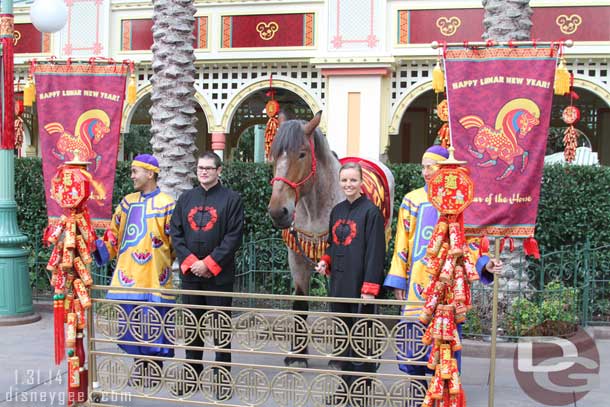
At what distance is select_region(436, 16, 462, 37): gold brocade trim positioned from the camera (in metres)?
13.3

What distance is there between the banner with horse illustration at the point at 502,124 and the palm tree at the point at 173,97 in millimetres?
4061

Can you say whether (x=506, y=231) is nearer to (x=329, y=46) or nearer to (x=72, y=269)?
(x=72, y=269)

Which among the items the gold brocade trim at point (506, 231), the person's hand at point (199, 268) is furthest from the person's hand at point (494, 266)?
the person's hand at point (199, 268)

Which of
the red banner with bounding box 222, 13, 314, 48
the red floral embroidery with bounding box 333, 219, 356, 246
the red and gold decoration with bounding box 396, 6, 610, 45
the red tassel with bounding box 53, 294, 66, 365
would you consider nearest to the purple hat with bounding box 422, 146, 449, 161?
the red floral embroidery with bounding box 333, 219, 356, 246

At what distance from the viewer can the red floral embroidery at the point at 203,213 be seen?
200 inches

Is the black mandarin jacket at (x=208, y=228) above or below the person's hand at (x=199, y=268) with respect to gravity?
above

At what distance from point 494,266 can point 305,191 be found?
179 cm

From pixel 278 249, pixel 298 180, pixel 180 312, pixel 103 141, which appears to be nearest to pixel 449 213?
A: pixel 298 180

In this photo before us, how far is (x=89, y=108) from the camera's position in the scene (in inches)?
221

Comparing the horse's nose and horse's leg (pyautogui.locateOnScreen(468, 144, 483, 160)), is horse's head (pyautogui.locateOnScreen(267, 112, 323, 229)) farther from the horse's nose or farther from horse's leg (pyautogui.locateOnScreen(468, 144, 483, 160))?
horse's leg (pyautogui.locateOnScreen(468, 144, 483, 160))

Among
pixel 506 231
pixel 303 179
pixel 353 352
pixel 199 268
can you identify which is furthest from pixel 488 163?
pixel 199 268

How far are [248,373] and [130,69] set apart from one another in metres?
2.86

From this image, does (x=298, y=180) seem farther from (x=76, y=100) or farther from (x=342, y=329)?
(x=76, y=100)

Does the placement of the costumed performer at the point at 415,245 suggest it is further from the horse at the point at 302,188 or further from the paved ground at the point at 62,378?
the paved ground at the point at 62,378
